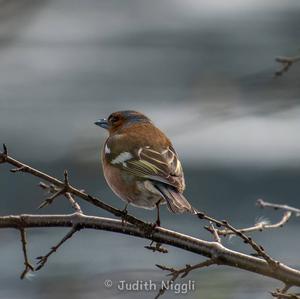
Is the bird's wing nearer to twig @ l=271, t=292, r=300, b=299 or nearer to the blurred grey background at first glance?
the blurred grey background

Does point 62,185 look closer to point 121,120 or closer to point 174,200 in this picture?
point 174,200

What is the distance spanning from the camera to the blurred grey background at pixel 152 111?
23.3 feet

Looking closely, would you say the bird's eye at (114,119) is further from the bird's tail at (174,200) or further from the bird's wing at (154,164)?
the bird's tail at (174,200)

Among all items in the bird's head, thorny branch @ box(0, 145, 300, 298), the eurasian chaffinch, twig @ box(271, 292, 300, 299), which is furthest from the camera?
the bird's head

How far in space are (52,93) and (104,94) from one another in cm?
52

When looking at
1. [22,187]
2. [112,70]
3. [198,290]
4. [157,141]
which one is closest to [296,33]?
[112,70]

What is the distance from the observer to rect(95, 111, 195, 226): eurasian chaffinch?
543 centimetres

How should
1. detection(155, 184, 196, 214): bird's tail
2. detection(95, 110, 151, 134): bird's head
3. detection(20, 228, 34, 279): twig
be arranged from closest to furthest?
1. detection(20, 228, 34, 279): twig
2. detection(155, 184, 196, 214): bird's tail
3. detection(95, 110, 151, 134): bird's head

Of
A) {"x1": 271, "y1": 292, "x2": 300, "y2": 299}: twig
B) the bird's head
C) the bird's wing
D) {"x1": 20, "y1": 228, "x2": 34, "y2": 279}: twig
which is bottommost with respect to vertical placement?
{"x1": 271, "y1": 292, "x2": 300, "y2": 299}: twig

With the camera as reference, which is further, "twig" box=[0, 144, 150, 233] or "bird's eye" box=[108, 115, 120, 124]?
"bird's eye" box=[108, 115, 120, 124]

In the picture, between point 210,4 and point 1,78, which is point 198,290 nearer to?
point 1,78

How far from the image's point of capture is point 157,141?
6.19 m

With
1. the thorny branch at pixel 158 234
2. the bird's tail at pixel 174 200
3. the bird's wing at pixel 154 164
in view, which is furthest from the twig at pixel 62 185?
the bird's wing at pixel 154 164

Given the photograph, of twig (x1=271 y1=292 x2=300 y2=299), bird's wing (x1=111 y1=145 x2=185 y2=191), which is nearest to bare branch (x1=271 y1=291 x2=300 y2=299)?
twig (x1=271 y1=292 x2=300 y2=299)
